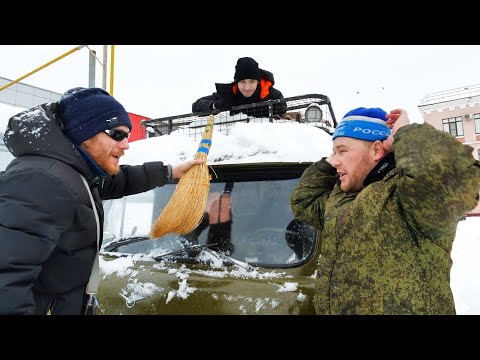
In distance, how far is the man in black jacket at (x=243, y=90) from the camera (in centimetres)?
379

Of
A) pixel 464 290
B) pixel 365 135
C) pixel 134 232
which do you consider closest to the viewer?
pixel 365 135

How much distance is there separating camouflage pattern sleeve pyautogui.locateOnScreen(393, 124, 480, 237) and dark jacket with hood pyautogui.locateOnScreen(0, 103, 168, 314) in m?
1.38

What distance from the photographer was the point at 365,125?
1.81 m

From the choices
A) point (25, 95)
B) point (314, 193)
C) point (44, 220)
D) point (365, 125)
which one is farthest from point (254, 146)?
point (25, 95)

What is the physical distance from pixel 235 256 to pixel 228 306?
1.45 ft

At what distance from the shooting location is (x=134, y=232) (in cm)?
303

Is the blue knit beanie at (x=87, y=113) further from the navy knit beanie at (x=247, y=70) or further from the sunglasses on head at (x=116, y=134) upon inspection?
the navy knit beanie at (x=247, y=70)

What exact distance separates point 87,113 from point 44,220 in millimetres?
617

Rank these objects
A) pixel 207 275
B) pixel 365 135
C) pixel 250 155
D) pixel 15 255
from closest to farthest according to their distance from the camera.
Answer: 1. pixel 15 255
2. pixel 365 135
3. pixel 207 275
4. pixel 250 155

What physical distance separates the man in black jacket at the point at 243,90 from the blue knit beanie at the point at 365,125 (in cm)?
199

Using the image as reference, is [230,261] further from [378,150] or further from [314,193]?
[378,150]

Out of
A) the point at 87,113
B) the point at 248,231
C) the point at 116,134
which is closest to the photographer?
the point at 87,113

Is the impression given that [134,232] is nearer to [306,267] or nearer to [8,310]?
[306,267]
